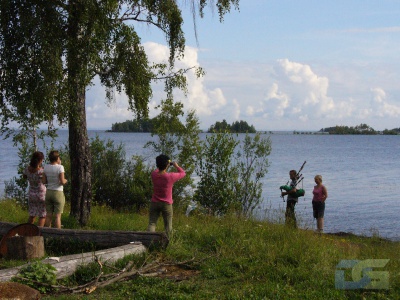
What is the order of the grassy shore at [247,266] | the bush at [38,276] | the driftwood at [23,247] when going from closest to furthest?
the grassy shore at [247,266] → the bush at [38,276] → the driftwood at [23,247]

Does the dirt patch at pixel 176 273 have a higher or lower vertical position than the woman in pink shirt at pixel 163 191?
lower

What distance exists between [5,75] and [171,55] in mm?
3793

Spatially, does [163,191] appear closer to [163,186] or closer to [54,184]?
[163,186]

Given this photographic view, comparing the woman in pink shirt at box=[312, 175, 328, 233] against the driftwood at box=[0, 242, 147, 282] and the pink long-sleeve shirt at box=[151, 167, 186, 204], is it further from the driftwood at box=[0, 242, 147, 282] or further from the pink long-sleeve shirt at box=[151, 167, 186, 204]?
the driftwood at box=[0, 242, 147, 282]

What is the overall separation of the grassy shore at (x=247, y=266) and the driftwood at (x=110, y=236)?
0.24 meters

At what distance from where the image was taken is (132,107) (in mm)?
13281

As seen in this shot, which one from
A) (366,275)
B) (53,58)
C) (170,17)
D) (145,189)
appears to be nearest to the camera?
(366,275)

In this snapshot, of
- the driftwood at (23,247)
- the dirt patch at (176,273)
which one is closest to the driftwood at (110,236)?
the dirt patch at (176,273)

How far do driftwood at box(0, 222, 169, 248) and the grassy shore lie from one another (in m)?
0.24

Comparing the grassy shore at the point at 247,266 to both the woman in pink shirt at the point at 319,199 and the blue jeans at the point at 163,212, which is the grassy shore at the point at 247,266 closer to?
the blue jeans at the point at 163,212

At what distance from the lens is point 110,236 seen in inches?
405

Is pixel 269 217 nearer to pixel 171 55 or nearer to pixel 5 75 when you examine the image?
pixel 171 55

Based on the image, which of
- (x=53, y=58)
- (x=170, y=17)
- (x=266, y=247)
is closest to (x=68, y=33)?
(x=53, y=58)

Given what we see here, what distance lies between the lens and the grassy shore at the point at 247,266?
25.7 feet
